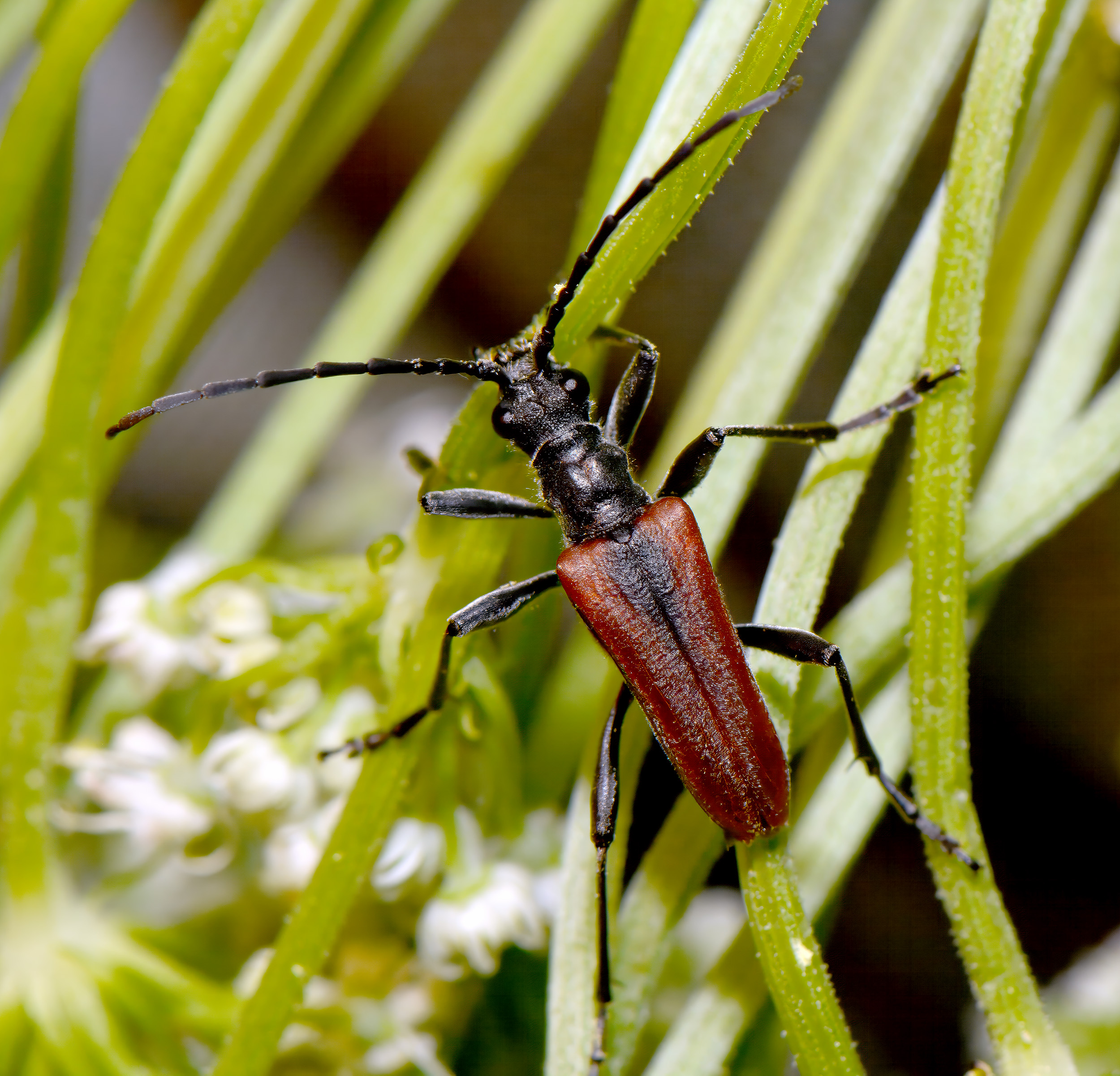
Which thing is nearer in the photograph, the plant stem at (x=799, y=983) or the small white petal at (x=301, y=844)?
the plant stem at (x=799, y=983)

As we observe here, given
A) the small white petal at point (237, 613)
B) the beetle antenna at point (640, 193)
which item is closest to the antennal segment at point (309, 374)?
the beetle antenna at point (640, 193)

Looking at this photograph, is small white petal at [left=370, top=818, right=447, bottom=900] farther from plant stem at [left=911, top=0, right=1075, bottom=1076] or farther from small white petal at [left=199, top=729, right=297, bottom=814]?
plant stem at [left=911, top=0, right=1075, bottom=1076]

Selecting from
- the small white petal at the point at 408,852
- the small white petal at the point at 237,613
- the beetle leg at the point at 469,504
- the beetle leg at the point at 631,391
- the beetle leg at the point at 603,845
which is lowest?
the beetle leg at the point at 603,845

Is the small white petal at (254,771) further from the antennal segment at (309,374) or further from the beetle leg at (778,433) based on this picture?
the beetle leg at (778,433)

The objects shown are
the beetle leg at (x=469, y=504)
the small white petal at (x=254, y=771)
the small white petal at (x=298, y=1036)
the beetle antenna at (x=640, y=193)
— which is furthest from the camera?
the small white petal at (x=298, y=1036)

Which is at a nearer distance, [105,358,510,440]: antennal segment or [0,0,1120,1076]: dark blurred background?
[105,358,510,440]: antennal segment

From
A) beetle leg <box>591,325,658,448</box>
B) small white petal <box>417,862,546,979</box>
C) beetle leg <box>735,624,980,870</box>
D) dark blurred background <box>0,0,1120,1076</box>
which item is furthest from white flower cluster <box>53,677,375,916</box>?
dark blurred background <box>0,0,1120,1076</box>

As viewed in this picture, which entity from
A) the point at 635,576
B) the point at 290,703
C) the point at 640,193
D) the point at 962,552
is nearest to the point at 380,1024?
the point at 290,703

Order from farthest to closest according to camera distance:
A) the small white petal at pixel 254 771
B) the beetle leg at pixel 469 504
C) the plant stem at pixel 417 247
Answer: the plant stem at pixel 417 247
the small white petal at pixel 254 771
the beetle leg at pixel 469 504

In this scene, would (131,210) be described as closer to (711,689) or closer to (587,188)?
(587,188)
